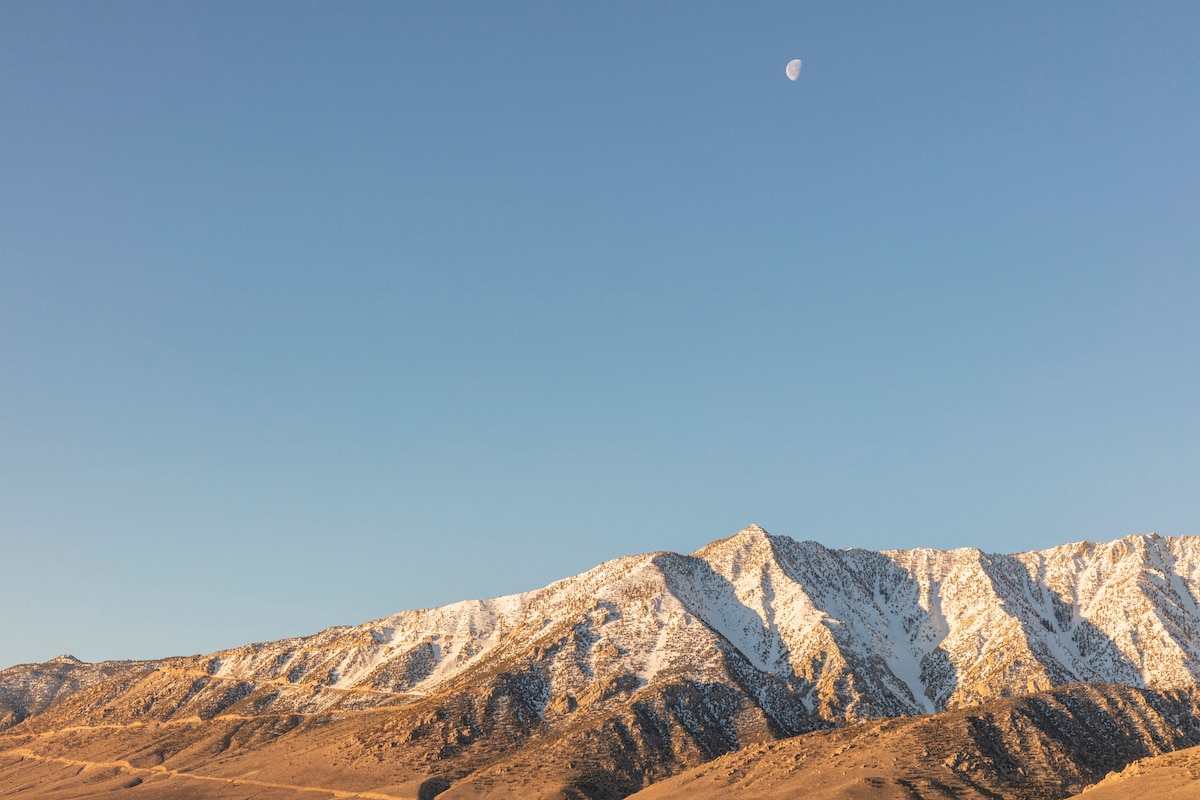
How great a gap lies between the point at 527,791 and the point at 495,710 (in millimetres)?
39750

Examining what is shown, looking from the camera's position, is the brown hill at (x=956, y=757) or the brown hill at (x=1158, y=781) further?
the brown hill at (x=956, y=757)

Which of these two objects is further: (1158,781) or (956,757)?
(956,757)

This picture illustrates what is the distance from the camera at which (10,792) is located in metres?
182

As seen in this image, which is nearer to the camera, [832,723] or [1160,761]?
[1160,761]

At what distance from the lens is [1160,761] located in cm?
8456

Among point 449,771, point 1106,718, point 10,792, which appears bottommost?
point 1106,718

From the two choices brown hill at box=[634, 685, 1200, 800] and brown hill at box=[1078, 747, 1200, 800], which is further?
brown hill at box=[634, 685, 1200, 800]

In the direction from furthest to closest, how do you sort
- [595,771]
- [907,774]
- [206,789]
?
[206,789] < [595,771] < [907,774]

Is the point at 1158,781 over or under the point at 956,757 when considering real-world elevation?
under

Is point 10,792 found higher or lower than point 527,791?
higher

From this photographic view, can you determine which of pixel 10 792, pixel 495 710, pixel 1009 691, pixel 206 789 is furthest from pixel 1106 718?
pixel 10 792

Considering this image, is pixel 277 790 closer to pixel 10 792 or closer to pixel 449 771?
pixel 449 771

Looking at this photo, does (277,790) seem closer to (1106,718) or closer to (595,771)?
(595,771)

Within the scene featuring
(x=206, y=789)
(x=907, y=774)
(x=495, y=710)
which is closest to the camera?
(x=907, y=774)
